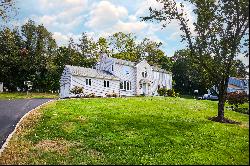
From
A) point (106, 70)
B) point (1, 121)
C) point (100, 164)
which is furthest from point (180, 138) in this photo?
point (106, 70)

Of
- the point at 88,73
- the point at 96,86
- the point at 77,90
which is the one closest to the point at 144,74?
the point at 96,86

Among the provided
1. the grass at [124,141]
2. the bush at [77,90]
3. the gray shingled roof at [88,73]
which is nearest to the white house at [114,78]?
the gray shingled roof at [88,73]

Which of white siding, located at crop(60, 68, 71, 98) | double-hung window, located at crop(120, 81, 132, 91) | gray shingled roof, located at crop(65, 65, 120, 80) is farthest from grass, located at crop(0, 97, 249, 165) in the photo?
double-hung window, located at crop(120, 81, 132, 91)

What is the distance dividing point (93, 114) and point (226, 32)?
971 centimetres

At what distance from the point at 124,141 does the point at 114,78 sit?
40.6 metres

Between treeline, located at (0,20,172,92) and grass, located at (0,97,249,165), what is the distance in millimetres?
47802

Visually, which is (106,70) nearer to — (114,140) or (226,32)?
(226,32)

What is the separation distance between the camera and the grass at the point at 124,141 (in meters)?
12.3

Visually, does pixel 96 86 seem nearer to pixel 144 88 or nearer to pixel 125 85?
pixel 125 85

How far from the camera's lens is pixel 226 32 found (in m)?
21.6

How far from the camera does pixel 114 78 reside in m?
55.0

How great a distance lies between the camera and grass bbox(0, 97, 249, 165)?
12.3 m

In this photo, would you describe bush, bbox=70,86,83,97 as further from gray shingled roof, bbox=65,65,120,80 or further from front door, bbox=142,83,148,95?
front door, bbox=142,83,148,95

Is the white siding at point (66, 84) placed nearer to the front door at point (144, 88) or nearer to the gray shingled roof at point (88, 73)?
the gray shingled roof at point (88, 73)
